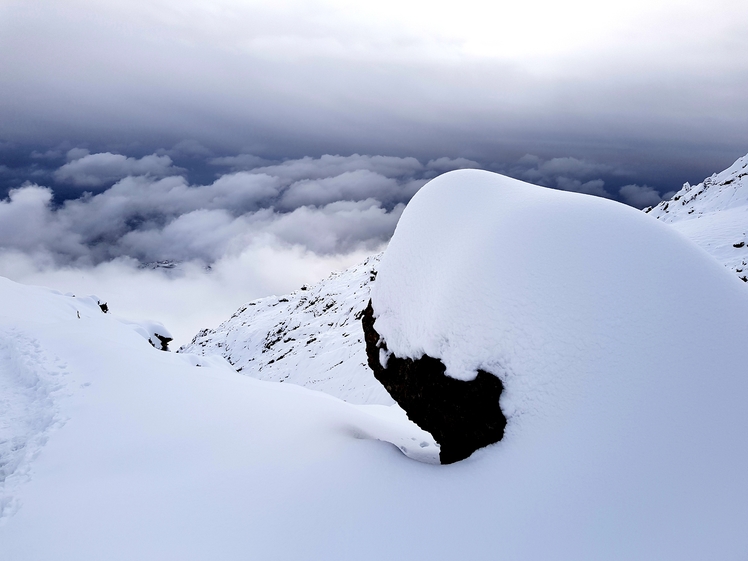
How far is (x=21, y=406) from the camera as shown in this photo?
8.65 meters

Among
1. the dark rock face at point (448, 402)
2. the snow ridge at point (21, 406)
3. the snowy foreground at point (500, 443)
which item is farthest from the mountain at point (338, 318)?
the snow ridge at point (21, 406)

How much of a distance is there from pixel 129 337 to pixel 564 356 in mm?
14599

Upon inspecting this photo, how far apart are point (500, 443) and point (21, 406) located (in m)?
10.1

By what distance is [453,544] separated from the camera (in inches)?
211

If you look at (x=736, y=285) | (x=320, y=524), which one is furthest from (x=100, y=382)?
(x=736, y=285)

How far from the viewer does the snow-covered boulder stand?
5.48 metres

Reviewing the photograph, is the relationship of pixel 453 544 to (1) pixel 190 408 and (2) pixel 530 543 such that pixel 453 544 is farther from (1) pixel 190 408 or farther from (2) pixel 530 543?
(1) pixel 190 408

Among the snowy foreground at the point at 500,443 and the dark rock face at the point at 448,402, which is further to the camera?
the dark rock face at the point at 448,402

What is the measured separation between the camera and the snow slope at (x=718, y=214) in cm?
1728

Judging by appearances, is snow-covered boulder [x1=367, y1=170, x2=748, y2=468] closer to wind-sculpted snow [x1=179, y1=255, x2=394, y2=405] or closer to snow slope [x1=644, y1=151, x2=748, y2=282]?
snow slope [x1=644, y1=151, x2=748, y2=282]

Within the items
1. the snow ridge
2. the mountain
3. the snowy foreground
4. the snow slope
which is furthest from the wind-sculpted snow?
the snow slope

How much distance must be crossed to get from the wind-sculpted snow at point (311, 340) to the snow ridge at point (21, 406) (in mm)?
16277

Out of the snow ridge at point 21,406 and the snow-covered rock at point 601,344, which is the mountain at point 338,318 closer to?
the snow-covered rock at point 601,344

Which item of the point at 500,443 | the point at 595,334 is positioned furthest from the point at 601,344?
the point at 500,443
